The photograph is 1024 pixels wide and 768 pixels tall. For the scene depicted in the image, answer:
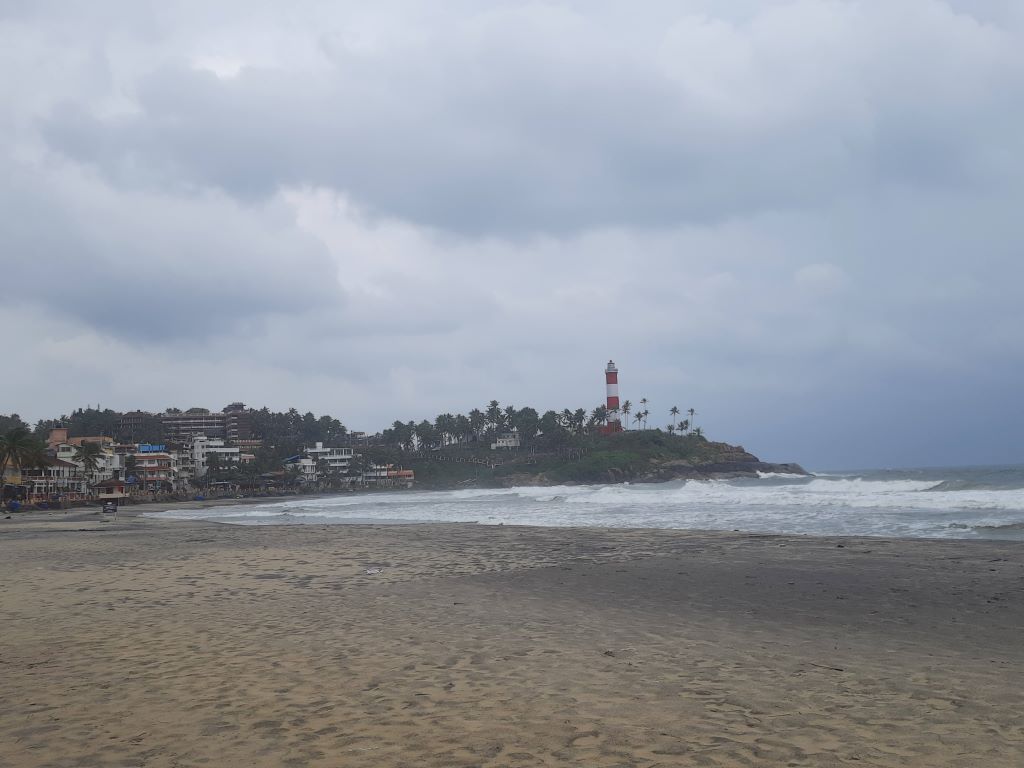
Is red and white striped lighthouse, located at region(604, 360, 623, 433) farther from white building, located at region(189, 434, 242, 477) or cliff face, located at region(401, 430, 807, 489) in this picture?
white building, located at region(189, 434, 242, 477)

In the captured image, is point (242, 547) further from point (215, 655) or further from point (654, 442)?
point (654, 442)

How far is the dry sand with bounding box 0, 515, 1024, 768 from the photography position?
189 inches

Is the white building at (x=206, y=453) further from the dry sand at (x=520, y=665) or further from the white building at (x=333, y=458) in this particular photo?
the dry sand at (x=520, y=665)

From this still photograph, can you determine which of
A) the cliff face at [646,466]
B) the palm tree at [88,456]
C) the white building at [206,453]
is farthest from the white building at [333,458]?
the palm tree at [88,456]

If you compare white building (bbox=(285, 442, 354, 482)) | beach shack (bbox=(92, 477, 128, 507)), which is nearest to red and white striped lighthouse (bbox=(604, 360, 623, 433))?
white building (bbox=(285, 442, 354, 482))

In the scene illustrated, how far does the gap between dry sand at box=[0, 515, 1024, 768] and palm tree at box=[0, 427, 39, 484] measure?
64748 mm

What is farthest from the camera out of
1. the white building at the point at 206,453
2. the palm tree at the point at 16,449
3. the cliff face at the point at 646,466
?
the cliff face at the point at 646,466

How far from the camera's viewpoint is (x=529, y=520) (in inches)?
1272

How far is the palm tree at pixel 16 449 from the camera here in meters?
66.8

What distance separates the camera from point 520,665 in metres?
6.93

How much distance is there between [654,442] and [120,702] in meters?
150

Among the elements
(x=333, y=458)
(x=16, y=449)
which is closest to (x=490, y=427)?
(x=333, y=458)

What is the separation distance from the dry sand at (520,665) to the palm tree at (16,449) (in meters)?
64.7

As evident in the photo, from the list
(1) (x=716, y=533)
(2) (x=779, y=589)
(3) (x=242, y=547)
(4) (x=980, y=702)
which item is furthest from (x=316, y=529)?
(4) (x=980, y=702)
